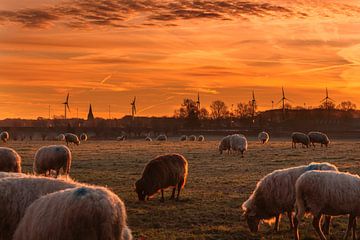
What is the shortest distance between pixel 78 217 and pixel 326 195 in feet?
24.1

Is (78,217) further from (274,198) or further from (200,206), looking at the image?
(200,206)

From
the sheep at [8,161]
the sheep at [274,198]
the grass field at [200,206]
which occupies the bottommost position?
the grass field at [200,206]

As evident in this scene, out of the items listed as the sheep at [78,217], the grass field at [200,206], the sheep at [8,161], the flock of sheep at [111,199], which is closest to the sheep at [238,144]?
the grass field at [200,206]

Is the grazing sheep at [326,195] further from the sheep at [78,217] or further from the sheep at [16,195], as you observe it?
the sheep at [78,217]

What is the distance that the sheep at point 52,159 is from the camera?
25.9 m

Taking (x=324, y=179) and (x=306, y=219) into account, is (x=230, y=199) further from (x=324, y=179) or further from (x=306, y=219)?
(x=324, y=179)

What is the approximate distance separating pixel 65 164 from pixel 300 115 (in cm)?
16589

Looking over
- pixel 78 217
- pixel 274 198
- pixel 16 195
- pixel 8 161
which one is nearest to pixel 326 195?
pixel 274 198

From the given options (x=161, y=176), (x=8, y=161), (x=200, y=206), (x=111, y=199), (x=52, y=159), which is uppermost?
(x=111, y=199)

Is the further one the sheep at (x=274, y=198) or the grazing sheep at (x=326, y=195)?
the sheep at (x=274, y=198)

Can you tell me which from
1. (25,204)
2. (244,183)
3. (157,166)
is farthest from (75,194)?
(244,183)

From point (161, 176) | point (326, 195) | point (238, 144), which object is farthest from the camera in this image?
point (238, 144)

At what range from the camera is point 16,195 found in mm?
9258

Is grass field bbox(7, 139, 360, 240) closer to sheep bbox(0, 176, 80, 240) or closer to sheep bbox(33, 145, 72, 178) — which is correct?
sheep bbox(33, 145, 72, 178)
